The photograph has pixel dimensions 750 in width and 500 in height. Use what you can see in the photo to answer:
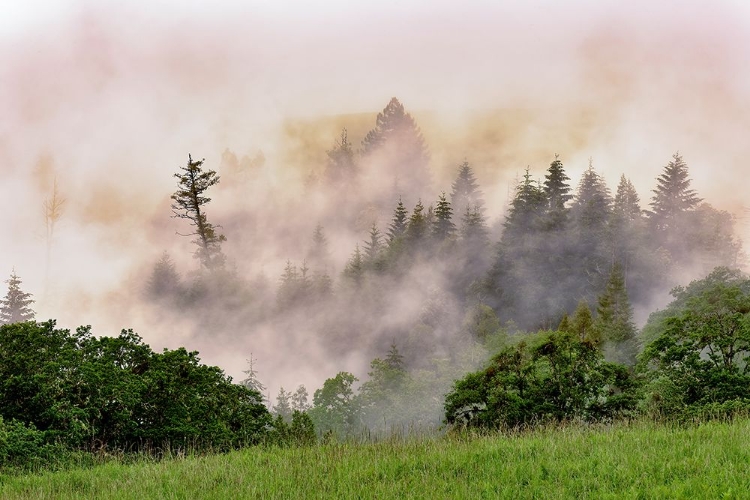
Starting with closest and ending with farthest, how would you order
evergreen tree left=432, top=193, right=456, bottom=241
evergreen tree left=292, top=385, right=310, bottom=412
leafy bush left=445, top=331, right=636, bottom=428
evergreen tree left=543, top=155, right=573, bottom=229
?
1. leafy bush left=445, top=331, right=636, bottom=428
2. evergreen tree left=292, top=385, right=310, bottom=412
3. evergreen tree left=543, top=155, right=573, bottom=229
4. evergreen tree left=432, top=193, right=456, bottom=241

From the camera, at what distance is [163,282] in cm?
13300

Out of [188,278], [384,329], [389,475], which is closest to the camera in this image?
[389,475]

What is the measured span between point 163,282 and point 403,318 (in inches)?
2308

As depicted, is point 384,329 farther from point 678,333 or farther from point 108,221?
point 108,221

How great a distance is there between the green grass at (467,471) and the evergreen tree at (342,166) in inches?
5936

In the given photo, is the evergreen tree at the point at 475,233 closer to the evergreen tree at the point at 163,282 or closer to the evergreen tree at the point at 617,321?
the evergreen tree at the point at 617,321

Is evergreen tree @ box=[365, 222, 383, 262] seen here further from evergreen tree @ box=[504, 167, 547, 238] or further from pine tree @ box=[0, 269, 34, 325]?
pine tree @ box=[0, 269, 34, 325]

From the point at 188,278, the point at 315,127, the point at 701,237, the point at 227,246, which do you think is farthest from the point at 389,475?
the point at 315,127

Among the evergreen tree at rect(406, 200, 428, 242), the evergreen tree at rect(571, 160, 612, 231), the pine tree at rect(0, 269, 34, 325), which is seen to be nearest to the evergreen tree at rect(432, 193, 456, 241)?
the evergreen tree at rect(406, 200, 428, 242)

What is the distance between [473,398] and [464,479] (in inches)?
366

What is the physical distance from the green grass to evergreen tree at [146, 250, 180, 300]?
12503cm

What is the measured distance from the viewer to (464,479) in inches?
320

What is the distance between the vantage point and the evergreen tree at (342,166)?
529 feet

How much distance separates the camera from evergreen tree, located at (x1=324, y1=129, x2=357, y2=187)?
161 m
